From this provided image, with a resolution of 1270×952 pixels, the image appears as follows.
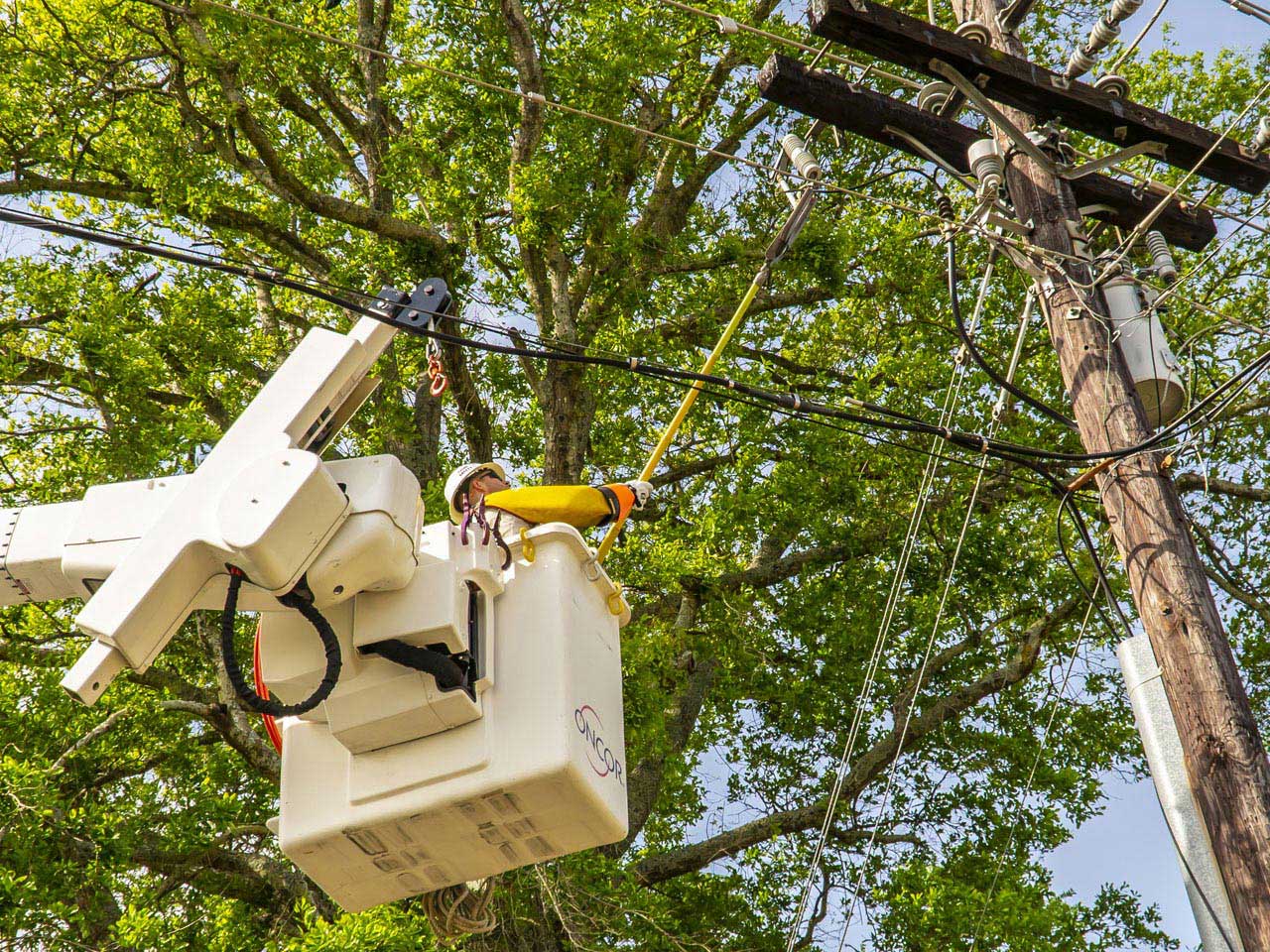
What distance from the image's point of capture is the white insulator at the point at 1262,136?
7.16 metres

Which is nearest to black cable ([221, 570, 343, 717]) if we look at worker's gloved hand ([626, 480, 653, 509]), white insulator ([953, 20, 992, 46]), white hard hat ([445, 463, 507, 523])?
white hard hat ([445, 463, 507, 523])

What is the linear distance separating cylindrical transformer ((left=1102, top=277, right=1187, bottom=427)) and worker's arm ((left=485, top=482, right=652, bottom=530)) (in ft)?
9.14

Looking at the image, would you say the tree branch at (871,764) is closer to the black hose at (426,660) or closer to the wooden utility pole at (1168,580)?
the wooden utility pole at (1168,580)

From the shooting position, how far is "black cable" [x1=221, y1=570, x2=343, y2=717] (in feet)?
12.5

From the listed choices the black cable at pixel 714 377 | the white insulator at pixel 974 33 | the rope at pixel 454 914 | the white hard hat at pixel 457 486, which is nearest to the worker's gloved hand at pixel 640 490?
the black cable at pixel 714 377

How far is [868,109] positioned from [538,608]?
4.25 metres

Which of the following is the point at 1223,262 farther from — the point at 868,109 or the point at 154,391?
the point at 154,391

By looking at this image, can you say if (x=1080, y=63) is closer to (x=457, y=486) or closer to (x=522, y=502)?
(x=522, y=502)

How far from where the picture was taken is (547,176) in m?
12.5

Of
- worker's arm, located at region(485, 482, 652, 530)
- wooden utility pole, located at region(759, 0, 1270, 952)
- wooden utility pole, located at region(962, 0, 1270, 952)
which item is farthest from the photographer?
wooden utility pole, located at region(759, 0, 1270, 952)

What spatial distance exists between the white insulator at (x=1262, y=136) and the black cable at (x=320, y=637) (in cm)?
564

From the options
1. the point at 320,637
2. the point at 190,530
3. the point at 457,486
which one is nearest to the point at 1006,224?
the point at 457,486

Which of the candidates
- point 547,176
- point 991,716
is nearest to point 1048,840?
point 991,716

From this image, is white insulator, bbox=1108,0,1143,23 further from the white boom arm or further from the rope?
the rope
